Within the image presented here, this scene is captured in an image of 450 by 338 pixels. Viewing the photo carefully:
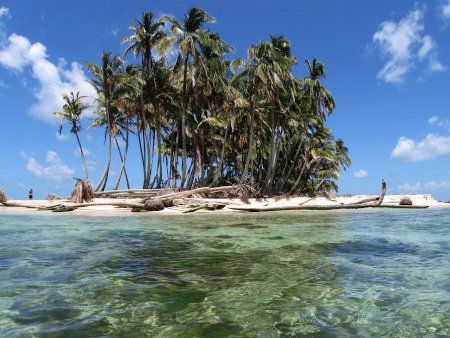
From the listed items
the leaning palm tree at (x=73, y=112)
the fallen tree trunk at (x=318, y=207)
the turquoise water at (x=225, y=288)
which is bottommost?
the turquoise water at (x=225, y=288)

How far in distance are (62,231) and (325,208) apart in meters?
16.0

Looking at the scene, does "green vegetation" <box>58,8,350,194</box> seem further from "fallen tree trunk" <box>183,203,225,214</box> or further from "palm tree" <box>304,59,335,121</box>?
"fallen tree trunk" <box>183,203,225,214</box>

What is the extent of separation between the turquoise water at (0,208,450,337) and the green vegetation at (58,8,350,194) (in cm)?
2228

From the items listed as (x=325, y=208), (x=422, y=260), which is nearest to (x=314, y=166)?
(x=325, y=208)

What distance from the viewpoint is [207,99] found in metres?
36.8

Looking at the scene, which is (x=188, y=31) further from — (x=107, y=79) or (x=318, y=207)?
(x=318, y=207)

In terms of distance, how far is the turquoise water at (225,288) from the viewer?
3986 millimetres

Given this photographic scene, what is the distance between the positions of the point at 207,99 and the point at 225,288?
32.5m

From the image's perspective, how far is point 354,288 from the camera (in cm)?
545

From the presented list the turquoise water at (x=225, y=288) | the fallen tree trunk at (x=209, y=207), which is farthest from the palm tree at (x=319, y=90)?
the turquoise water at (x=225, y=288)

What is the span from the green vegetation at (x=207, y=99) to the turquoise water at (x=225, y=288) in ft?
73.1

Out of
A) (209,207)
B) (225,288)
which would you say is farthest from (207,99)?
(225,288)

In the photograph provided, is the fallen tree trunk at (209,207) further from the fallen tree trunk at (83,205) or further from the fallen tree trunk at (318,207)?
the fallen tree trunk at (83,205)

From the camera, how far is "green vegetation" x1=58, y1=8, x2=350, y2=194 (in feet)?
107
